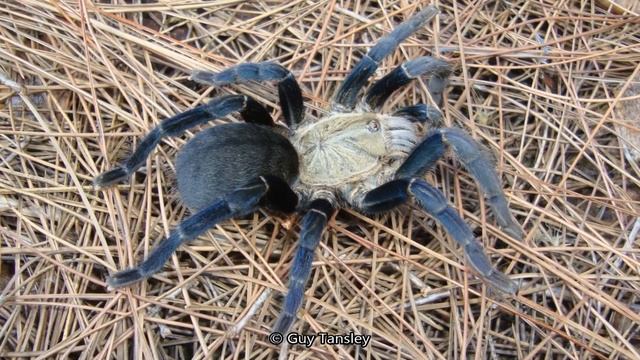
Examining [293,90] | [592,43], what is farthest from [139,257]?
[592,43]

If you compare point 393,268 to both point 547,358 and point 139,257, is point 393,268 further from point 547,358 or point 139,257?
point 139,257

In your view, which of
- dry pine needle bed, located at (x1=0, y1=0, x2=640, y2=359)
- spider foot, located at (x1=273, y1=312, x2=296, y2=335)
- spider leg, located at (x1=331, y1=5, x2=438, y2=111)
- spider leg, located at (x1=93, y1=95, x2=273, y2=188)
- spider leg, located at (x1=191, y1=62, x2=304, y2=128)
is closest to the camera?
spider foot, located at (x1=273, y1=312, x2=296, y2=335)

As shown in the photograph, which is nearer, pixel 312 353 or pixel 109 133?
pixel 312 353

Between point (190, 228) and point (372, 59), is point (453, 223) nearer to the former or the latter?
point (372, 59)

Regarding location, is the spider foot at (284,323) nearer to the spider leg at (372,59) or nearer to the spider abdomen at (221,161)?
the spider abdomen at (221,161)

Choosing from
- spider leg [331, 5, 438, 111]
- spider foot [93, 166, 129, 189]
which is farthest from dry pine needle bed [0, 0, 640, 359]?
spider leg [331, 5, 438, 111]

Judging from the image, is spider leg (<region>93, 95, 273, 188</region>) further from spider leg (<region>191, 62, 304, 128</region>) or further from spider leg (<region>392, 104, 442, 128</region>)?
spider leg (<region>392, 104, 442, 128</region>)

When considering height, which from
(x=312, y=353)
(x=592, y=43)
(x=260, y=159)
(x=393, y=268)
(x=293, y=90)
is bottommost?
(x=312, y=353)
